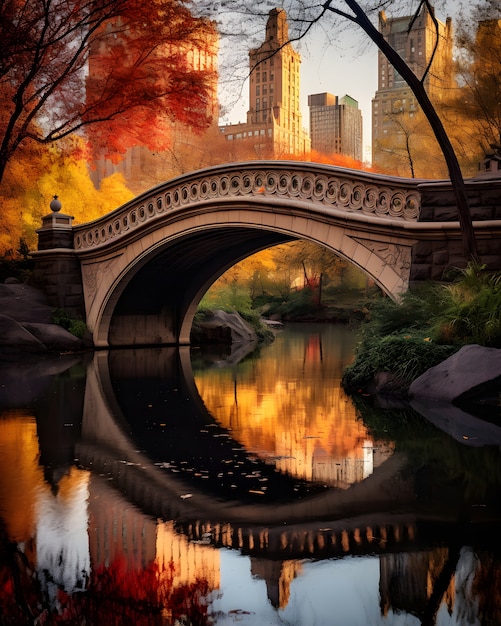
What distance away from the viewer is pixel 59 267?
63.4 feet

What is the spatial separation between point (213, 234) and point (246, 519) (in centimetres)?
1307

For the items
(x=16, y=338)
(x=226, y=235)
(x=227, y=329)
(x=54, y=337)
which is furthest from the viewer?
(x=227, y=329)

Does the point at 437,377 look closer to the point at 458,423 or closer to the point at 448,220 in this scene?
the point at 458,423

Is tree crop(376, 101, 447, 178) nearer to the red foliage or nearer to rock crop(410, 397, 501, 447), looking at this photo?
rock crop(410, 397, 501, 447)

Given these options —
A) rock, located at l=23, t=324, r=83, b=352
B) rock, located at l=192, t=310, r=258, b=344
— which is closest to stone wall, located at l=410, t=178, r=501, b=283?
rock, located at l=23, t=324, r=83, b=352

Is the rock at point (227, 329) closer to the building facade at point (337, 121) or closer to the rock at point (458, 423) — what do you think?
the rock at point (458, 423)

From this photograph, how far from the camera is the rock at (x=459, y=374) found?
26.5 feet

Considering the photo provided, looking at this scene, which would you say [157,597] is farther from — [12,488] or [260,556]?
[12,488]

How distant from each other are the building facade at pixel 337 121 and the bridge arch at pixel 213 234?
286 feet

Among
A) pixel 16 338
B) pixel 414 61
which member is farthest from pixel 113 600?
pixel 16 338

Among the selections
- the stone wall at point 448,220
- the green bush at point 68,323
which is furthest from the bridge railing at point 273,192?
the green bush at point 68,323

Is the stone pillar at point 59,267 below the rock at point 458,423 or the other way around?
the other way around

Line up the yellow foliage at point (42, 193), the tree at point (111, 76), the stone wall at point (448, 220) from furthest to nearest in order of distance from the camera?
1. the yellow foliage at point (42, 193)
2. the tree at point (111, 76)
3. the stone wall at point (448, 220)

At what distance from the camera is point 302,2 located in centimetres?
1217
